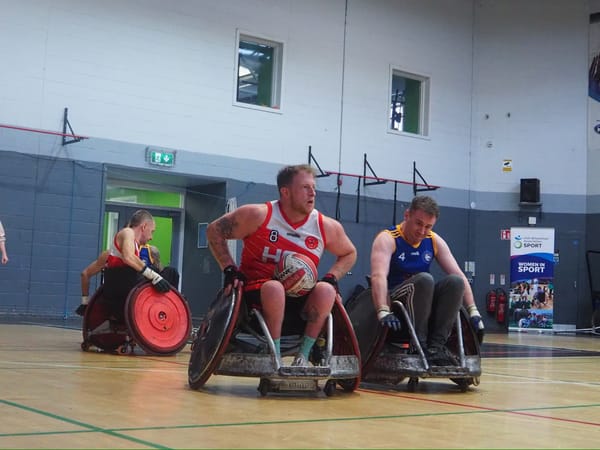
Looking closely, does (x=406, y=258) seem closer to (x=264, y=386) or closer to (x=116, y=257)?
(x=264, y=386)

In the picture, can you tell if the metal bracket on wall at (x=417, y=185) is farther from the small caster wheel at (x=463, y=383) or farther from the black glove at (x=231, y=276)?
the black glove at (x=231, y=276)

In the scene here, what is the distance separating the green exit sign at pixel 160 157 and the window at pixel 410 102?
5368 millimetres

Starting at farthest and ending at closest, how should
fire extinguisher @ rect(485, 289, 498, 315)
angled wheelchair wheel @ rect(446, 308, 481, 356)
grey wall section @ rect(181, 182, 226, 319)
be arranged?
1. fire extinguisher @ rect(485, 289, 498, 315)
2. grey wall section @ rect(181, 182, 226, 319)
3. angled wheelchair wheel @ rect(446, 308, 481, 356)

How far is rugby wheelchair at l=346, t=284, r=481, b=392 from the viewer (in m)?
4.60

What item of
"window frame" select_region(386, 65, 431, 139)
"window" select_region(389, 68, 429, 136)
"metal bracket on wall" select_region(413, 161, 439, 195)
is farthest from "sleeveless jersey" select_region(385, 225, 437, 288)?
"window" select_region(389, 68, 429, 136)

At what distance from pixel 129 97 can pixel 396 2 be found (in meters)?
6.47

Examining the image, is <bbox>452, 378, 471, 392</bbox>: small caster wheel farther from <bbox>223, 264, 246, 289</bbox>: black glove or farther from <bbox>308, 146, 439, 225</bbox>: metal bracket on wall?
<bbox>308, 146, 439, 225</bbox>: metal bracket on wall

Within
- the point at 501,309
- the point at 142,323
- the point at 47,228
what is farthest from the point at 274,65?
the point at 142,323

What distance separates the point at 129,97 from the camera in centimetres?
1394

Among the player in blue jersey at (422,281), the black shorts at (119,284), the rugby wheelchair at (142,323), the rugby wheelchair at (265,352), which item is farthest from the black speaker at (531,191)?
the rugby wheelchair at (265,352)

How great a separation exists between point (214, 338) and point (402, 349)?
126 centimetres

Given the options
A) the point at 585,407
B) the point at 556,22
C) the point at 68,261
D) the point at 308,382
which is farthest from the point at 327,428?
the point at 556,22

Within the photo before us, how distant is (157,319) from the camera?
6781 millimetres

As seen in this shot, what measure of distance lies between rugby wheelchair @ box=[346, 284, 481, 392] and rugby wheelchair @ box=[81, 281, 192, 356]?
220cm
